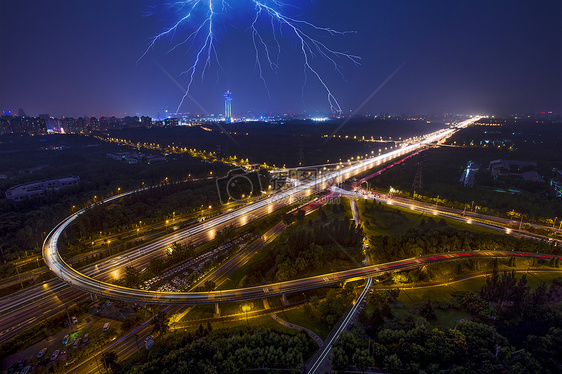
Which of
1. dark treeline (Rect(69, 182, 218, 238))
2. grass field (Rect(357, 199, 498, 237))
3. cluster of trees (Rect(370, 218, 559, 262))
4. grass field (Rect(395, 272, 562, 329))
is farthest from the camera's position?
dark treeline (Rect(69, 182, 218, 238))

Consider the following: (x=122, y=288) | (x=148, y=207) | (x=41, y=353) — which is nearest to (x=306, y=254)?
(x=122, y=288)

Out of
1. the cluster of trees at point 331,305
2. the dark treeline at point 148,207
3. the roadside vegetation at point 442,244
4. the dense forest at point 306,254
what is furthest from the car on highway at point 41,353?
the roadside vegetation at point 442,244

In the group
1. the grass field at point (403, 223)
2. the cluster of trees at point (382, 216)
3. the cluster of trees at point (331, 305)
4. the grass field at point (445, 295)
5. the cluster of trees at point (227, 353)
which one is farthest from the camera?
the cluster of trees at point (382, 216)

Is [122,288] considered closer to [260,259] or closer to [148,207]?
[260,259]

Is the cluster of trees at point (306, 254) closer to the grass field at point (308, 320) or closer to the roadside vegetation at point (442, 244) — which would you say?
the roadside vegetation at point (442, 244)

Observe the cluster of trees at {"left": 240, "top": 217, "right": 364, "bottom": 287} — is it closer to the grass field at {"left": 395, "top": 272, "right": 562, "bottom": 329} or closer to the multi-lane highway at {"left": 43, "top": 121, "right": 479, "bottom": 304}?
the multi-lane highway at {"left": 43, "top": 121, "right": 479, "bottom": 304}

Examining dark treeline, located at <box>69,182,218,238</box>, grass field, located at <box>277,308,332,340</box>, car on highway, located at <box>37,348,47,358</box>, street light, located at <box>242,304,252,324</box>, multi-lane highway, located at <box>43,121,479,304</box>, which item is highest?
dark treeline, located at <box>69,182,218,238</box>

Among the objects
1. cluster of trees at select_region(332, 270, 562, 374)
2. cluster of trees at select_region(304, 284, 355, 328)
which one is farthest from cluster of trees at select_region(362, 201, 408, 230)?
cluster of trees at select_region(304, 284, 355, 328)
